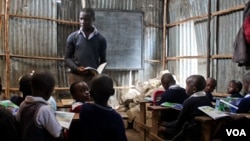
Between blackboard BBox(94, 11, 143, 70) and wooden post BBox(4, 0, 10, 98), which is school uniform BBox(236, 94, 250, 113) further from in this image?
wooden post BBox(4, 0, 10, 98)

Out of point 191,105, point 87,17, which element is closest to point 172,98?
point 191,105

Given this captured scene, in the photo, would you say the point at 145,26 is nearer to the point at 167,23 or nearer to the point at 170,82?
the point at 167,23

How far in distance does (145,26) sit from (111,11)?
35.4 inches

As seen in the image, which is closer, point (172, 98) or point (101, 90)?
Answer: point (101, 90)

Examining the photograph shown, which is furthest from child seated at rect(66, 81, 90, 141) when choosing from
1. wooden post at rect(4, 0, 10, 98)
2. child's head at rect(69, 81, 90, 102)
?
wooden post at rect(4, 0, 10, 98)

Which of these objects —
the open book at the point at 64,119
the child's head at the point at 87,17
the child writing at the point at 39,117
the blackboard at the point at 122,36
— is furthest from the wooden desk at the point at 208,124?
the blackboard at the point at 122,36

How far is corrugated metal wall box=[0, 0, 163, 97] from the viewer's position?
623 centimetres

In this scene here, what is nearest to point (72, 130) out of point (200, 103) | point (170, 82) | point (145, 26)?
point (200, 103)

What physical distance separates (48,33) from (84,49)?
3231 mm

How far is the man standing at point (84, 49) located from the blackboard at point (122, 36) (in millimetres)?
3192

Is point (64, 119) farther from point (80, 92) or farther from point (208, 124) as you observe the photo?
point (208, 124)

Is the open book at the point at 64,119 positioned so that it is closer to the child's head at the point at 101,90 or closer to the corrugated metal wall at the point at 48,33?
the child's head at the point at 101,90

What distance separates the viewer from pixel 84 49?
11.5 feet

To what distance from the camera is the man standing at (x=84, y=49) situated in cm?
345
